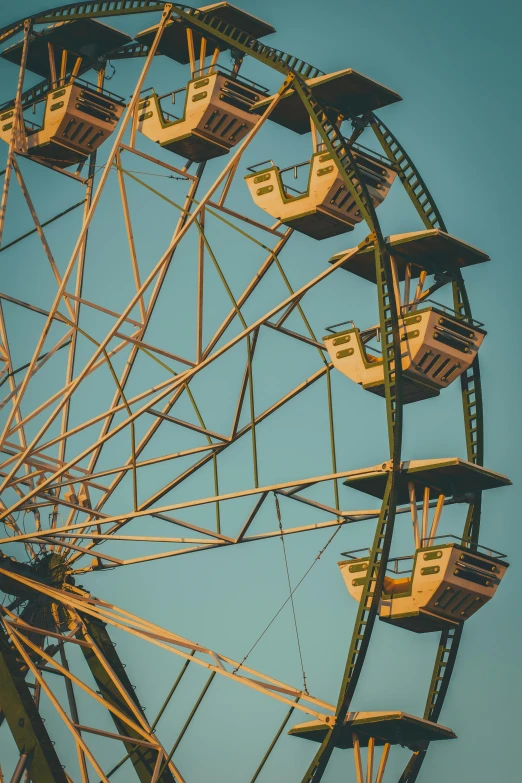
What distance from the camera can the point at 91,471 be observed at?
4316 cm

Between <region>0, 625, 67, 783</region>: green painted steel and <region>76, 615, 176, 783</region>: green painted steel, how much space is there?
186cm

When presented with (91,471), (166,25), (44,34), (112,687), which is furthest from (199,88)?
(112,687)

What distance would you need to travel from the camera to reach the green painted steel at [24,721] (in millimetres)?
39281

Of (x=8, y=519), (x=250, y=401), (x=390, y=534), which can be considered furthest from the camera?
(x=8, y=519)

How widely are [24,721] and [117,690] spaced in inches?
120

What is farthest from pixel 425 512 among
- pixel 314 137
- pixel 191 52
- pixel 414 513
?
pixel 191 52

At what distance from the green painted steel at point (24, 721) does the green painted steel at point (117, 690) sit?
6.11 ft

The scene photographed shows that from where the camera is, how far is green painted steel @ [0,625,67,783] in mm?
39281

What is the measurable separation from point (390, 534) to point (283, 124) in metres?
9.29

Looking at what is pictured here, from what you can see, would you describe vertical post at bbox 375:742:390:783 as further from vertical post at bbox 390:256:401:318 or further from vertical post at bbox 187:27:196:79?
vertical post at bbox 187:27:196:79

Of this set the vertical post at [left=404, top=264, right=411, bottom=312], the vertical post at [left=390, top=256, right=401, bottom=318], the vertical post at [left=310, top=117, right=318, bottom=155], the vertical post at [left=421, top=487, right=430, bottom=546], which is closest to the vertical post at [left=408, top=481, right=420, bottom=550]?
the vertical post at [left=421, top=487, right=430, bottom=546]

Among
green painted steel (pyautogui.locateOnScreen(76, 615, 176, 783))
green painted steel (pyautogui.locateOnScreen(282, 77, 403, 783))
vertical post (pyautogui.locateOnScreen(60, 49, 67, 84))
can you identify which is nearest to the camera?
green painted steel (pyautogui.locateOnScreen(282, 77, 403, 783))

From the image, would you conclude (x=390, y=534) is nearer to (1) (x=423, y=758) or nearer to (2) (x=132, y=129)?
(1) (x=423, y=758)

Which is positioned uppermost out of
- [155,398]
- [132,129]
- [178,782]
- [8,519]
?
[132,129]
